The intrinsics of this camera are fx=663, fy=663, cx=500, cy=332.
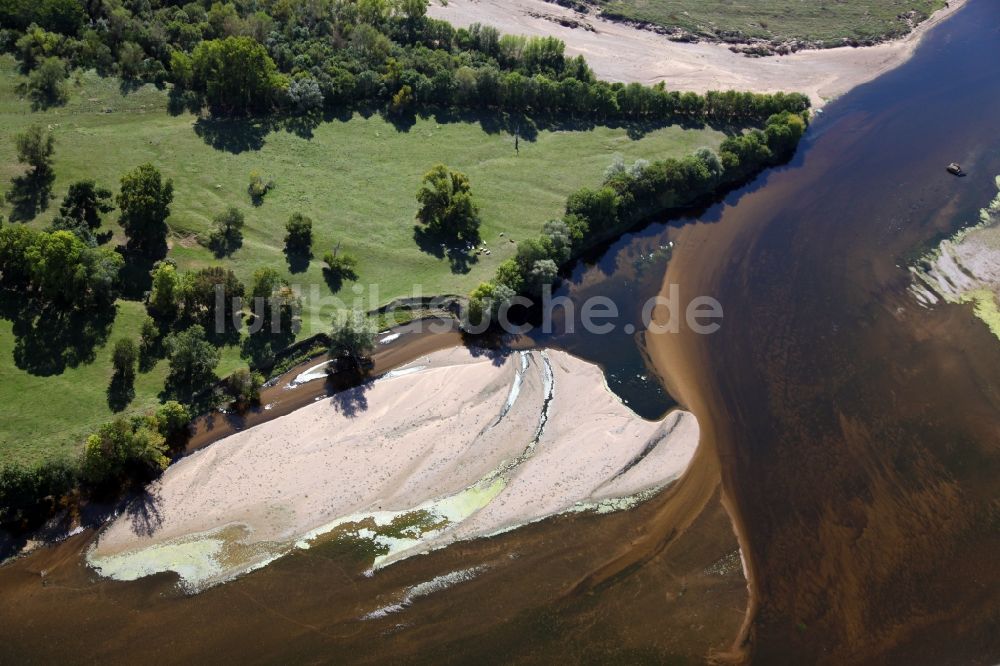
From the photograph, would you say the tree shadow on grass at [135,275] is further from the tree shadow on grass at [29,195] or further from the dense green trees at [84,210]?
the tree shadow on grass at [29,195]

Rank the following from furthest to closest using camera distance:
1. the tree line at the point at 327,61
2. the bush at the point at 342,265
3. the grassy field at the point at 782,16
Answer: the grassy field at the point at 782,16
the tree line at the point at 327,61
the bush at the point at 342,265

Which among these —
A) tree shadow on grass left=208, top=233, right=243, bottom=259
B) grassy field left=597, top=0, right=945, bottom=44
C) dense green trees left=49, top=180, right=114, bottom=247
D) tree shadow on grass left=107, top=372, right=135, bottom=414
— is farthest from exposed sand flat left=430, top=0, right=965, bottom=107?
tree shadow on grass left=107, top=372, right=135, bottom=414

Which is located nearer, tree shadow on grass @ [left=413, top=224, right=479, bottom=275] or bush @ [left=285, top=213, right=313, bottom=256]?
bush @ [left=285, top=213, right=313, bottom=256]

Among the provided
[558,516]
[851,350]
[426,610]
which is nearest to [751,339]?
[851,350]

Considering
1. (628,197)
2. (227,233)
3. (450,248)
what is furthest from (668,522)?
(227,233)

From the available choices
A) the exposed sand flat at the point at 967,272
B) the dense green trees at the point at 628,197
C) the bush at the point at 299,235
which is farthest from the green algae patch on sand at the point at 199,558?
the exposed sand flat at the point at 967,272

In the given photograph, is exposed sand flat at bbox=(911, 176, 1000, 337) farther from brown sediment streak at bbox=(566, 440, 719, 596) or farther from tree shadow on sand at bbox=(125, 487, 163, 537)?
tree shadow on sand at bbox=(125, 487, 163, 537)
